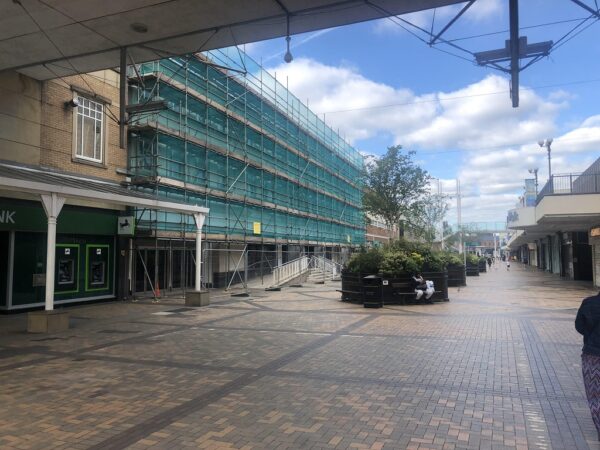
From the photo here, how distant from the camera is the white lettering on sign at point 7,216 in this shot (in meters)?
14.7

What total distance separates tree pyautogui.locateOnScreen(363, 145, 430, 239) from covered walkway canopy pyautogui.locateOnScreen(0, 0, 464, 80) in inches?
783

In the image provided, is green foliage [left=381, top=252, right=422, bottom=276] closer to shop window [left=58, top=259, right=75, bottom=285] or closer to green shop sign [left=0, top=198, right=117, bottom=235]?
green shop sign [left=0, top=198, right=117, bottom=235]

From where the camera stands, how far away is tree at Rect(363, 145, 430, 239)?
31.5 m

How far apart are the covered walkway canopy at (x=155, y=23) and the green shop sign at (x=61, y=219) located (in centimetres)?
426

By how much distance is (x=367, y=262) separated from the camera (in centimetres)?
1756

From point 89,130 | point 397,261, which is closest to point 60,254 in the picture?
point 89,130

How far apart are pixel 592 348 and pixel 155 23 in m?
11.2

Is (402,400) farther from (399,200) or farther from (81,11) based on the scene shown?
(399,200)

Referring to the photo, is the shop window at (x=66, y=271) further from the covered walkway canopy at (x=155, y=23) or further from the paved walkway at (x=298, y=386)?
the covered walkway canopy at (x=155, y=23)

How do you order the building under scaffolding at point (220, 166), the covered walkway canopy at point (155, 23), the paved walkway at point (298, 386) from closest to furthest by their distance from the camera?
the paved walkway at point (298, 386) < the covered walkway canopy at point (155, 23) < the building under scaffolding at point (220, 166)

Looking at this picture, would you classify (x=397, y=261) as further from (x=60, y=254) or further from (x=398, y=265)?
(x=60, y=254)

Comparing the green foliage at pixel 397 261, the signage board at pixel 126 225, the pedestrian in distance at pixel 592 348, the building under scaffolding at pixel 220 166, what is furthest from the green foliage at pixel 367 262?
the pedestrian in distance at pixel 592 348

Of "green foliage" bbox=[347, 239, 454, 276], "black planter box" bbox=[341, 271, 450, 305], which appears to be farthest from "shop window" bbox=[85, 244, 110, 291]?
"green foliage" bbox=[347, 239, 454, 276]

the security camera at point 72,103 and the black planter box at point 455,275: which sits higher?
the security camera at point 72,103
